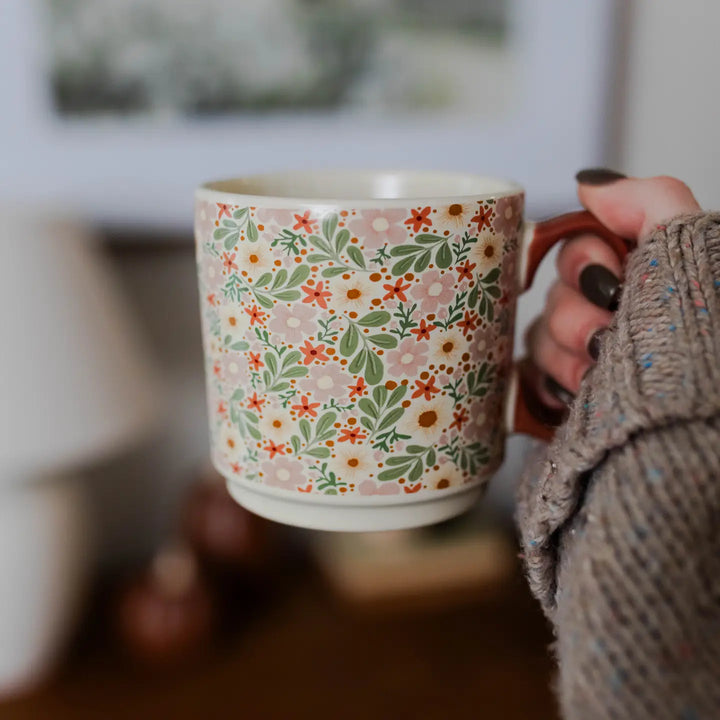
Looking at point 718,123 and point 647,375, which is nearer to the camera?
point 647,375

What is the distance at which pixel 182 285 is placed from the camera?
901 mm

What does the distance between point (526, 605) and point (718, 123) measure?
534 mm

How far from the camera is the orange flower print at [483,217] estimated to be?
349 mm

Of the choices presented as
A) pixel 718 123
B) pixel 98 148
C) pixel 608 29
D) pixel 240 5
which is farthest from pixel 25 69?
pixel 718 123

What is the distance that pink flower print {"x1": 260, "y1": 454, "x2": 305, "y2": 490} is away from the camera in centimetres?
37

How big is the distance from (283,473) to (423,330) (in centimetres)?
9

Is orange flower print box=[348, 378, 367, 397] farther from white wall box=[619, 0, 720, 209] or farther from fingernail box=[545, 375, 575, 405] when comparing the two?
white wall box=[619, 0, 720, 209]

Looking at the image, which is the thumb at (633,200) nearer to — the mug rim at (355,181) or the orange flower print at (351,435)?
the mug rim at (355,181)

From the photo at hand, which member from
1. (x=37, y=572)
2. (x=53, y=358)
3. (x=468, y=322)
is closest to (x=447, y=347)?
(x=468, y=322)

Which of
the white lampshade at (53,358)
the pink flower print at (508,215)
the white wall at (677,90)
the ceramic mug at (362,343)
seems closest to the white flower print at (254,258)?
the ceramic mug at (362,343)

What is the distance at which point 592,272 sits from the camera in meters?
0.40

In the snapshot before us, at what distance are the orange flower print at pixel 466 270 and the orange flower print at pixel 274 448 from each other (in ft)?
0.36

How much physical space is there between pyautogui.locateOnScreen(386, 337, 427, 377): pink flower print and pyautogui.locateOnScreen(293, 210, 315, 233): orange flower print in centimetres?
6

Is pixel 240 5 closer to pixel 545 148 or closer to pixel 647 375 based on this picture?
pixel 545 148
